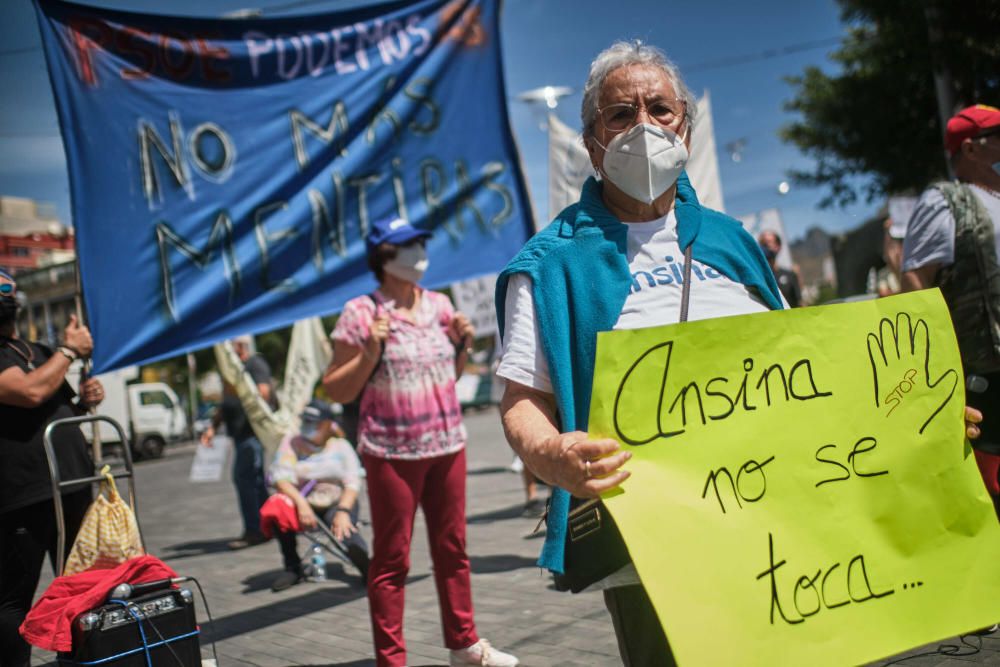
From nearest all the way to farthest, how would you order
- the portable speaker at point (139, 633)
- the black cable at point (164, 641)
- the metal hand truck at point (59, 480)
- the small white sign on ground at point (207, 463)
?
the portable speaker at point (139, 633), the black cable at point (164, 641), the metal hand truck at point (59, 480), the small white sign on ground at point (207, 463)

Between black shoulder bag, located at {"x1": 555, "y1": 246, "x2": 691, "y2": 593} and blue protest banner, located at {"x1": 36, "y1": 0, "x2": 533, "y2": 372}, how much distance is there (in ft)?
8.37

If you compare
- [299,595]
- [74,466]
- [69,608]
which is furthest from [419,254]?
[299,595]

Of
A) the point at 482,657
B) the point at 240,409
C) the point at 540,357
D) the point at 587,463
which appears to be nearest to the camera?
the point at 587,463

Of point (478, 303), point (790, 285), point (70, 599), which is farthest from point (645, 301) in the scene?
point (478, 303)

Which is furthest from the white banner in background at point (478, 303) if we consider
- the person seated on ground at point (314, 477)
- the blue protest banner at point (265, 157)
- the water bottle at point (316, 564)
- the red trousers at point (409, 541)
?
the red trousers at point (409, 541)

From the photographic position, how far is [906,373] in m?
1.84

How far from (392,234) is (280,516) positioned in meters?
2.81

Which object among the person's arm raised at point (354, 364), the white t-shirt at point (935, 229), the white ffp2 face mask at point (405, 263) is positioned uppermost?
the white ffp2 face mask at point (405, 263)

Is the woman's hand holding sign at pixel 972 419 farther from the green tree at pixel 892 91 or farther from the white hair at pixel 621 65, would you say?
the green tree at pixel 892 91

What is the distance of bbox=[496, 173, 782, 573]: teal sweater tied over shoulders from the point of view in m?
1.78

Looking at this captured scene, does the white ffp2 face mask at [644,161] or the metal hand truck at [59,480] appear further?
the metal hand truck at [59,480]

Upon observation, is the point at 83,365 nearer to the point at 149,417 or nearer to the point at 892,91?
the point at 892,91

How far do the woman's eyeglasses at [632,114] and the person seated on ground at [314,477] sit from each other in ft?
14.2

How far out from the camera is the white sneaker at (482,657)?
12.0 feet
